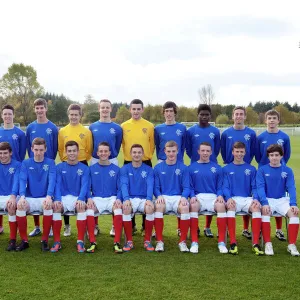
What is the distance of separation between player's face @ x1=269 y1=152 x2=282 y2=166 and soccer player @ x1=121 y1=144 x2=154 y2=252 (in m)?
1.68

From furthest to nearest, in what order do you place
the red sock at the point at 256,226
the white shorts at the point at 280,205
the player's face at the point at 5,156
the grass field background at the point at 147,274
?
the player's face at the point at 5,156 < the white shorts at the point at 280,205 < the red sock at the point at 256,226 < the grass field background at the point at 147,274

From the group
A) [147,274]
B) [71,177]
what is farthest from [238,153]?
[71,177]

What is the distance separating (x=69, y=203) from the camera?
5.49 meters

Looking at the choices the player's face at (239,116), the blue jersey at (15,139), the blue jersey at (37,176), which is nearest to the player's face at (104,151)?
the blue jersey at (37,176)

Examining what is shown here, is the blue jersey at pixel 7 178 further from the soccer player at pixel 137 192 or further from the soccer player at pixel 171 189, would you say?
the soccer player at pixel 171 189

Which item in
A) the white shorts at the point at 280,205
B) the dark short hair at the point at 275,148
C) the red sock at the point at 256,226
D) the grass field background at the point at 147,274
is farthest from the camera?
the dark short hair at the point at 275,148

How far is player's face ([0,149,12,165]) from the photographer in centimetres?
569

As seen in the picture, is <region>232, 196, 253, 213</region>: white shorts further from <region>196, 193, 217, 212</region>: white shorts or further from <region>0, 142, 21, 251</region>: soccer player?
<region>0, 142, 21, 251</region>: soccer player

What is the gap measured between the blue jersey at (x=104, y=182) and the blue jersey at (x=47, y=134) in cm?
93

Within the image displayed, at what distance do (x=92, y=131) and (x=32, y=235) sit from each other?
1827mm

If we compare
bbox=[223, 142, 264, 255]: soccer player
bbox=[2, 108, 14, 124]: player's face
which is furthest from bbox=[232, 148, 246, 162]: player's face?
bbox=[2, 108, 14, 124]: player's face

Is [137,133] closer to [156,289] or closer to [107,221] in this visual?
[107,221]

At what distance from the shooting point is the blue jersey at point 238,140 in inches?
243

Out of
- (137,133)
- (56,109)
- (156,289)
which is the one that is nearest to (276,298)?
(156,289)
